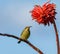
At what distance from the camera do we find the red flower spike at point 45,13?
3152 millimetres

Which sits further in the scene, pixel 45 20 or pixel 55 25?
pixel 45 20

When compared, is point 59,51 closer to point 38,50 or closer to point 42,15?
point 38,50

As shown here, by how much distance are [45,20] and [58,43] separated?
0.80m

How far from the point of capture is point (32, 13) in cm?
334

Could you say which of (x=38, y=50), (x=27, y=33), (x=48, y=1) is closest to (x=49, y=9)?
(x=48, y=1)

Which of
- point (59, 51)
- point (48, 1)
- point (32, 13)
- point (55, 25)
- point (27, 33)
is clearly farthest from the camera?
point (27, 33)

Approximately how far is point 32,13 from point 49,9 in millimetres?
342

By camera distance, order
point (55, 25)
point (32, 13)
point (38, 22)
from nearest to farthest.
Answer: point (55, 25)
point (38, 22)
point (32, 13)

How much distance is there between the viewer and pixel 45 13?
336cm

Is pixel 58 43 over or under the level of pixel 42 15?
under

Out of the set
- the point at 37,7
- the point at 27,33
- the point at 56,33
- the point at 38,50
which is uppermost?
the point at 37,7

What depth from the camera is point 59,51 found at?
2.28 metres

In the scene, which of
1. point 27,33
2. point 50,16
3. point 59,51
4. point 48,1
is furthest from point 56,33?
point 27,33

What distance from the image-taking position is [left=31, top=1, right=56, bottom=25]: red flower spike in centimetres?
315
